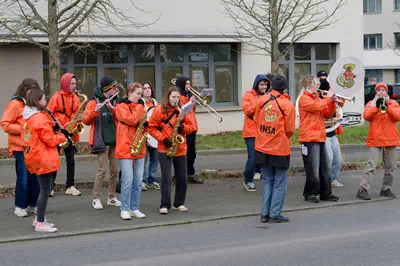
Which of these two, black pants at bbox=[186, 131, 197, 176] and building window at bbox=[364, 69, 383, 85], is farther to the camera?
building window at bbox=[364, 69, 383, 85]

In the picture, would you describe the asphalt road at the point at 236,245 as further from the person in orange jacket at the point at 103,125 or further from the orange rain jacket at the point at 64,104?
the orange rain jacket at the point at 64,104

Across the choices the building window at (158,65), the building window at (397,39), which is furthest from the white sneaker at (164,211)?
the building window at (397,39)

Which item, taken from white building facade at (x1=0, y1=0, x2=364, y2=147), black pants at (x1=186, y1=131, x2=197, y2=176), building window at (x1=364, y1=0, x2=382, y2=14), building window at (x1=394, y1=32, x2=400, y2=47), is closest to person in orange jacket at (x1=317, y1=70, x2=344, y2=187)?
black pants at (x1=186, y1=131, x2=197, y2=176)

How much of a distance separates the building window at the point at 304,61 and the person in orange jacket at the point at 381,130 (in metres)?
13.6

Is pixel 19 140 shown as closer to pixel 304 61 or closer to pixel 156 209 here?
pixel 156 209

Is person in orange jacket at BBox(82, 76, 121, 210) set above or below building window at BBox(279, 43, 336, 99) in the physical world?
below

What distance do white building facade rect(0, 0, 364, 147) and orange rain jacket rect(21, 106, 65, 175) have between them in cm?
1162

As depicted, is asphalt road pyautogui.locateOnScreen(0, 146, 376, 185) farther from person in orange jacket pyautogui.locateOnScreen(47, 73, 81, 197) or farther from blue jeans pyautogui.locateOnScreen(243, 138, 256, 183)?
blue jeans pyautogui.locateOnScreen(243, 138, 256, 183)

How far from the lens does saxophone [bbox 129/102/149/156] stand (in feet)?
32.0

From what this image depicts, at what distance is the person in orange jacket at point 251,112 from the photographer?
11641mm

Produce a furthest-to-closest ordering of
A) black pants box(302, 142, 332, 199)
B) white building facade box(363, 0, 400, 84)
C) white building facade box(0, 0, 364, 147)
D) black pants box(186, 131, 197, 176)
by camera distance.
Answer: white building facade box(363, 0, 400, 84)
white building facade box(0, 0, 364, 147)
black pants box(186, 131, 197, 176)
black pants box(302, 142, 332, 199)

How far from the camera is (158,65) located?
2266 cm

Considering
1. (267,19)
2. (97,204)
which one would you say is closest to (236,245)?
(97,204)

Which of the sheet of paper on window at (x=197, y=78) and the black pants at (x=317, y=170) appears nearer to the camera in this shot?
the black pants at (x=317, y=170)
